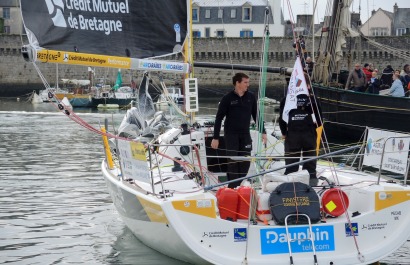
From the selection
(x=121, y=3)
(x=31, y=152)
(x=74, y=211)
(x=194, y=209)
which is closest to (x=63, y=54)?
(x=121, y=3)

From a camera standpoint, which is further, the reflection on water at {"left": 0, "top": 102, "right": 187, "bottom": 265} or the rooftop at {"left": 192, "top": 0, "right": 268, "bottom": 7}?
the rooftop at {"left": 192, "top": 0, "right": 268, "bottom": 7}

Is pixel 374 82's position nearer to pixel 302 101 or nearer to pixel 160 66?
pixel 160 66

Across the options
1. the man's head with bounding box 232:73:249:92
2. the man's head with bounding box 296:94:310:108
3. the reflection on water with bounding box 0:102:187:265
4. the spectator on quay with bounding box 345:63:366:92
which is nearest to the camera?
the man's head with bounding box 296:94:310:108

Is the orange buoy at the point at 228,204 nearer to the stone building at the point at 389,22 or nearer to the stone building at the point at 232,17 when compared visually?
the stone building at the point at 232,17

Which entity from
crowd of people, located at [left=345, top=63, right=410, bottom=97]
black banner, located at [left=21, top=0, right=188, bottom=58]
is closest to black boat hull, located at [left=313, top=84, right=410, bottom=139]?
crowd of people, located at [left=345, top=63, right=410, bottom=97]

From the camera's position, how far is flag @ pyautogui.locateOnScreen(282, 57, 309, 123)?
9.30m

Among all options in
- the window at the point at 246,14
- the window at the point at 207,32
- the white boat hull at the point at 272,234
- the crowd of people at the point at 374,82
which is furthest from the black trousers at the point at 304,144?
the window at the point at 207,32

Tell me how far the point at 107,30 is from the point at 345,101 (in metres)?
15.1

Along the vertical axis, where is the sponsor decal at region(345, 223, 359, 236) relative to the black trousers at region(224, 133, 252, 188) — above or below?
below

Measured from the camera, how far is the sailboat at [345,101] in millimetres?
22484

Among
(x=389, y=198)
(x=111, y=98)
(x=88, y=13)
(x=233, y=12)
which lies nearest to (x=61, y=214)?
(x=88, y=13)

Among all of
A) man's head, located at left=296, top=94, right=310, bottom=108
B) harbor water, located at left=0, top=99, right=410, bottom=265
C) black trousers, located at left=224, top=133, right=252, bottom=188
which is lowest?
harbor water, located at left=0, top=99, right=410, bottom=265

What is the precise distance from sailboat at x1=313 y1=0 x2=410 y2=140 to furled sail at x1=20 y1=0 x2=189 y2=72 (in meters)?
12.1

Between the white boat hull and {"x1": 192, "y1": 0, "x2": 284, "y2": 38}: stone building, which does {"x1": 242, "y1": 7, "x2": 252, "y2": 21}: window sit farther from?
the white boat hull
